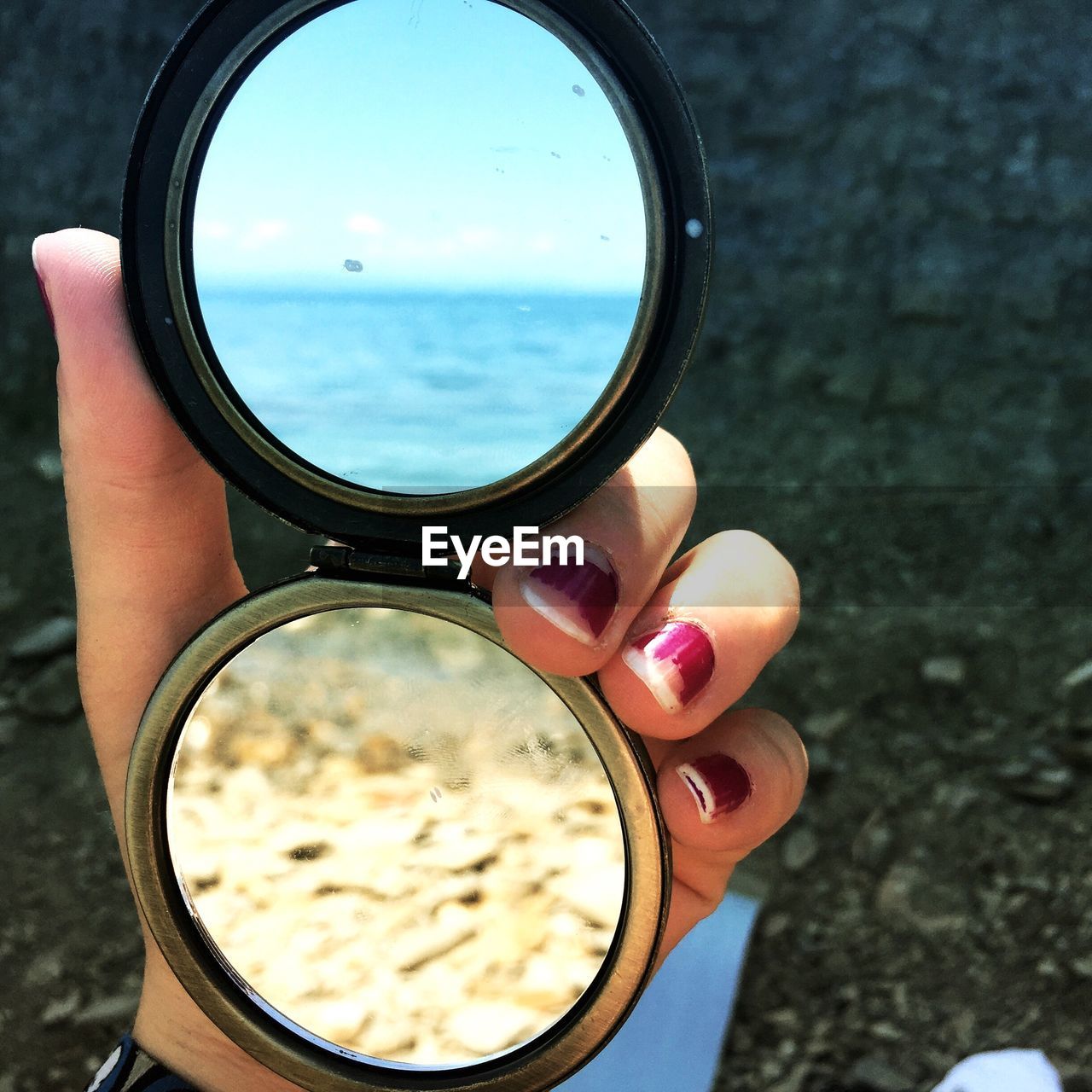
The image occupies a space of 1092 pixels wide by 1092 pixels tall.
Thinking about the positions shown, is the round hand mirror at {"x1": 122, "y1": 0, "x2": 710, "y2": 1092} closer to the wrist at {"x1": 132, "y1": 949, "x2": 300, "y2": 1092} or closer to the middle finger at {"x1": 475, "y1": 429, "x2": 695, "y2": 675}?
the middle finger at {"x1": 475, "y1": 429, "x2": 695, "y2": 675}

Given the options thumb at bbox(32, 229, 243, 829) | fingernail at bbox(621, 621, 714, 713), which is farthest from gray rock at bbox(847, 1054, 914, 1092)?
thumb at bbox(32, 229, 243, 829)

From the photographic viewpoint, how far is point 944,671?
1159 mm

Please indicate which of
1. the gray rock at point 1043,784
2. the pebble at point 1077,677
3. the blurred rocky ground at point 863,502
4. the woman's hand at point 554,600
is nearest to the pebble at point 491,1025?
the woman's hand at point 554,600

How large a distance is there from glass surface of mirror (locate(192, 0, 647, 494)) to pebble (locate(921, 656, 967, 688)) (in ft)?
2.69

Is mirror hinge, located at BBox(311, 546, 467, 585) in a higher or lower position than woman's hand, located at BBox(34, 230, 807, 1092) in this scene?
higher

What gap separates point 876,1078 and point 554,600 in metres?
0.66

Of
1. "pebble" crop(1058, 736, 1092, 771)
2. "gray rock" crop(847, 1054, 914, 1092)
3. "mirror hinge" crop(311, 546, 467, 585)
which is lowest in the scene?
"gray rock" crop(847, 1054, 914, 1092)

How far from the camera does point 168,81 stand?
421 millimetres

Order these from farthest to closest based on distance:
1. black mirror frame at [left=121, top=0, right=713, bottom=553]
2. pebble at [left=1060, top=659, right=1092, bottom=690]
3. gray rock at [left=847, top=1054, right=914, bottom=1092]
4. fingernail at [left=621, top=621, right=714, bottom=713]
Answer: pebble at [left=1060, top=659, right=1092, bottom=690], gray rock at [left=847, top=1054, right=914, bottom=1092], fingernail at [left=621, top=621, right=714, bottom=713], black mirror frame at [left=121, top=0, right=713, bottom=553]

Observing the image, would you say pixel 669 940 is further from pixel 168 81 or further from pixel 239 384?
pixel 168 81

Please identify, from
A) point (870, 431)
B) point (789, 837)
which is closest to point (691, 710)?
point (789, 837)

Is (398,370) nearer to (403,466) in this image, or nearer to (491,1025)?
(403,466)

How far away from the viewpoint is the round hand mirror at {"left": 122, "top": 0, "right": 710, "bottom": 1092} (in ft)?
1.41

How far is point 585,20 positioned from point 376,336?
0.51ft
